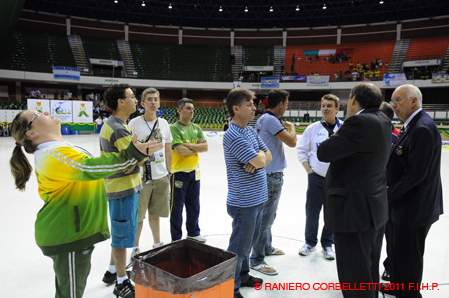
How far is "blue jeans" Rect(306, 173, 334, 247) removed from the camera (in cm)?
322

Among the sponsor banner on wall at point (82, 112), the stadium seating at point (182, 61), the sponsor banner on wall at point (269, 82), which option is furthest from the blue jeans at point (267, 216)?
the stadium seating at point (182, 61)

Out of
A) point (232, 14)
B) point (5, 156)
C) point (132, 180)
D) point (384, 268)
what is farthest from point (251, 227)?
point (232, 14)

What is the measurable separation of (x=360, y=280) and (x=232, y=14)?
31861mm

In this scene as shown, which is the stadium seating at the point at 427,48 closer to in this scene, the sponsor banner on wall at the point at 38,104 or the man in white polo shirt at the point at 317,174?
the sponsor banner on wall at the point at 38,104

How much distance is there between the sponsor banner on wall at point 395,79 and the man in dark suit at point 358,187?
2468 cm

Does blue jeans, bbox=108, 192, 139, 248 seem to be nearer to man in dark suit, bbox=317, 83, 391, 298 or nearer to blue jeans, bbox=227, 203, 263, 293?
blue jeans, bbox=227, 203, 263, 293

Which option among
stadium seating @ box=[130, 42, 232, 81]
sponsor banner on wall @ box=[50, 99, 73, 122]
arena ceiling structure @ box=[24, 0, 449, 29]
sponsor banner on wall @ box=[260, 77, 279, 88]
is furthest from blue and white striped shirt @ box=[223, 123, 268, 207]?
arena ceiling structure @ box=[24, 0, 449, 29]

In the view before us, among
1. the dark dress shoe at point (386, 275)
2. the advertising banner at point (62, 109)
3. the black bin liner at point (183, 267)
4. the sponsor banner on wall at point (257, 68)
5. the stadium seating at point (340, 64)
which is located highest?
the stadium seating at point (340, 64)

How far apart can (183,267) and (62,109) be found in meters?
19.8

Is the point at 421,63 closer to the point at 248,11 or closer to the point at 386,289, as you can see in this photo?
the point at 248,11

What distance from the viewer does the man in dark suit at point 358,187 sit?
6.01 feet

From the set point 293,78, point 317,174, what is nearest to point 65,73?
point 293,78

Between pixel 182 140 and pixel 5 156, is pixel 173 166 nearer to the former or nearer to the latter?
pixel 182 140

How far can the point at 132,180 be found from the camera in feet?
8.09
